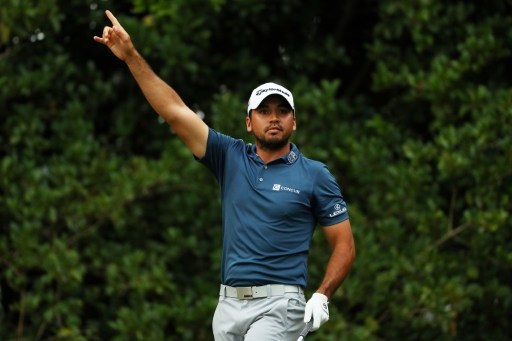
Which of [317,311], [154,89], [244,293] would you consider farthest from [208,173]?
[317,311]

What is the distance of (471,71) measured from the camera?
10648mm

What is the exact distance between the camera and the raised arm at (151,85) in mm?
5891

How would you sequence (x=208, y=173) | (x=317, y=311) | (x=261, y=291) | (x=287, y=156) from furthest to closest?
1. (x=208, y=173)
2. (x=287, y=156)
3. (x=261, y=291)
4. (x=317, y=311)

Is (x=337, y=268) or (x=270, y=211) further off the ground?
(x=270, y=211)

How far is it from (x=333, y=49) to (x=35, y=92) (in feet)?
8.59

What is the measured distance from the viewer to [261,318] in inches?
230

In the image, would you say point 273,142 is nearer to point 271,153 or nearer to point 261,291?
point 271,153

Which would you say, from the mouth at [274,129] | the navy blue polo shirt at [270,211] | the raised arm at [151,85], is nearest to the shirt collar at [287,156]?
the navy blue polo shirt at [270,211]

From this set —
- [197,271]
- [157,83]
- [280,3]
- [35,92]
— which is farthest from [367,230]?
[157,83]

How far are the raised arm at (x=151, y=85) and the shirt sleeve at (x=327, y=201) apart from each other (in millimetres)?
604

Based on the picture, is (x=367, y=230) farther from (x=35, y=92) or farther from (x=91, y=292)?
(x=35, y=92)

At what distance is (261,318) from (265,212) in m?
0.49

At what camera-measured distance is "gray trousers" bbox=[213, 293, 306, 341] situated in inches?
229

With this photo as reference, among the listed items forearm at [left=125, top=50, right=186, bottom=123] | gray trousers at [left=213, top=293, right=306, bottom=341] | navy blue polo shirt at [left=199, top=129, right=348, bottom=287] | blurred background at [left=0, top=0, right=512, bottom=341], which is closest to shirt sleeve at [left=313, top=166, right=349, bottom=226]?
navy blue polo shirt at [left=199, top=129, right=348, bottom=287]
